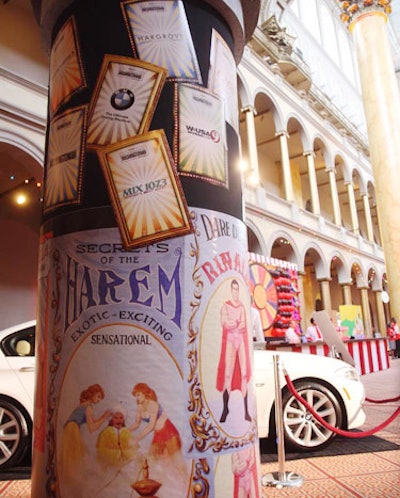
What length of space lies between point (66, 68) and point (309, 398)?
3.53 m

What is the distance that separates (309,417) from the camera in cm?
412

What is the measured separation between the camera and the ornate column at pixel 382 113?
11.8 m

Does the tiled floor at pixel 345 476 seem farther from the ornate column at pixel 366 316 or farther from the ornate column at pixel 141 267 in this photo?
the ornate column at pixel 366 316

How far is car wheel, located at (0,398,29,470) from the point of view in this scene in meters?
3.88

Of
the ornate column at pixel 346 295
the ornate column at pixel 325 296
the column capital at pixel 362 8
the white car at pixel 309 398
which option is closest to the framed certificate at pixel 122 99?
the white car at pixel 309 398

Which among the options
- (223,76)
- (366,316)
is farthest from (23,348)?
(366,316)

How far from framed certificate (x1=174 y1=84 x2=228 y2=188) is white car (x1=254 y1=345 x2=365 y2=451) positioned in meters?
2.63

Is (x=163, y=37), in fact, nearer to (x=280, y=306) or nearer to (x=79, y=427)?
(x=79, y=427)

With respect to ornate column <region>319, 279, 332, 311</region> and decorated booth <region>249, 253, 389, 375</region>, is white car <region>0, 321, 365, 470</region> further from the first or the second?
ornate column <region>319, 279, 332, 311</region>

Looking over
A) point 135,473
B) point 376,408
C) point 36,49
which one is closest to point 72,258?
point 135,473

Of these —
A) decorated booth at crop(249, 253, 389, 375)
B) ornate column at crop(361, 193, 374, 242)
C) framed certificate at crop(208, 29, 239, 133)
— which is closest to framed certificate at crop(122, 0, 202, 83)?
framed certificate at crop(208, 29, 239, 133)

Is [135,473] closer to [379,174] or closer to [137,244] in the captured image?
[137,244]

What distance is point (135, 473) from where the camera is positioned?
1621 mm

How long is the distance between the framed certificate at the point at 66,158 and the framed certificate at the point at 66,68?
0.36 ft
